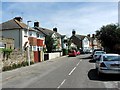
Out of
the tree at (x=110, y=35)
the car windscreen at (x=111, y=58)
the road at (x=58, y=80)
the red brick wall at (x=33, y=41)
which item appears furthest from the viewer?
the tree at (x=110, y=35)

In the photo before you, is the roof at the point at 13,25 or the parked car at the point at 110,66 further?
the roof at the point at 13,25

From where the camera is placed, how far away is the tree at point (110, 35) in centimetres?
5354

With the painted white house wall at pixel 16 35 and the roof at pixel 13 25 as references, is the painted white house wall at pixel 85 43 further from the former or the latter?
the painted white house wall at pixel 16 35

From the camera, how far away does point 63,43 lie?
9462 cm

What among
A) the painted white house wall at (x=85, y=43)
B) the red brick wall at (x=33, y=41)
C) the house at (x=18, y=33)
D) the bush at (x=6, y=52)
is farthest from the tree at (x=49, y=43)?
the painted white house wall at (x=85, y=43)

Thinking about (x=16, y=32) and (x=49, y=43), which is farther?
(x=49, y=43)

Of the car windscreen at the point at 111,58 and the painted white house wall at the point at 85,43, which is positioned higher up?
the painted white house wall at the point at 85,43

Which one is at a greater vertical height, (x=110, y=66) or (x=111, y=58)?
(x=111, y=58)

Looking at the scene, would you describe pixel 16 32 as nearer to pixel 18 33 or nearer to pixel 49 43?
pixel 18 33

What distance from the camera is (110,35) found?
54250mm

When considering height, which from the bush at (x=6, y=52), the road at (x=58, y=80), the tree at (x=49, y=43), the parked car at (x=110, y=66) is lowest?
the road at (x=58, y=80)

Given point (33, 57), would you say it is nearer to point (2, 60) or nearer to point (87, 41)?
point (2, 60)

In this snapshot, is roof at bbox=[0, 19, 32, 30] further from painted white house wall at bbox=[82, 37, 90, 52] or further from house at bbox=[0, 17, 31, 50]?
painted white house wall at bbox=[82, 37, 90, 52]

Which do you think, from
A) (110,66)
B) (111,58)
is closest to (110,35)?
(111,58)
